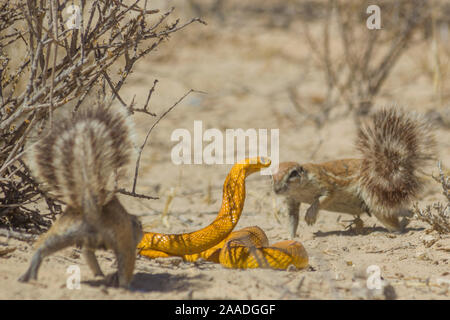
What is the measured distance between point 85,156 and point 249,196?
Answer: 376 centimetres

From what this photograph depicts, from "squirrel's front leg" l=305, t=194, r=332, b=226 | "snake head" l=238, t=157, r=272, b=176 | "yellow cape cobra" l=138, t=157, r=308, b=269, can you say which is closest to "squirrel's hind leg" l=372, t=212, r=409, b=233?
"squirrel's front leg" l=305, t=194, r=332, b=226

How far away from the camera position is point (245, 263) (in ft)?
12.3

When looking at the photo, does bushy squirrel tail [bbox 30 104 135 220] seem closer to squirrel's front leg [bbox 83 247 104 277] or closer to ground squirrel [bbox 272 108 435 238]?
squirrel's front leg [bbox 83 247 104 277]

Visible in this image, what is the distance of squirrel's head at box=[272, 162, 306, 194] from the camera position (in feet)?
17.1

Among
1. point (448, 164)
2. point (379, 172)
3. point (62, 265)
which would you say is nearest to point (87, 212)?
point (62, 265)

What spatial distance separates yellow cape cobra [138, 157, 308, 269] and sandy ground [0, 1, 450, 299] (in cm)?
14

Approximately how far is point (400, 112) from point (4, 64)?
326 centimetres

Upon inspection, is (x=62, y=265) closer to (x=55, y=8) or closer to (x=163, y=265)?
(x=163, y=265)


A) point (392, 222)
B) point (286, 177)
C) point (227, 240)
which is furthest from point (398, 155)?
point (227, 240)

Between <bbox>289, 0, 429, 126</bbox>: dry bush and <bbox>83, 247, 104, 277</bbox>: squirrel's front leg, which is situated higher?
<bbox>289, 0, 429, 126</bbox>: dry bush

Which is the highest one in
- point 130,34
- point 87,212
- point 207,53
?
point 207,53

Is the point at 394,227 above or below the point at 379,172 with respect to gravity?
below

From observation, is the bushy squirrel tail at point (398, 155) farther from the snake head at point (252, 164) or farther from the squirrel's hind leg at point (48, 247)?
the squirrel's hind leg at point (48, 247)

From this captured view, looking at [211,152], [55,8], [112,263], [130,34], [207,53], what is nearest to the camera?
[55,8]
